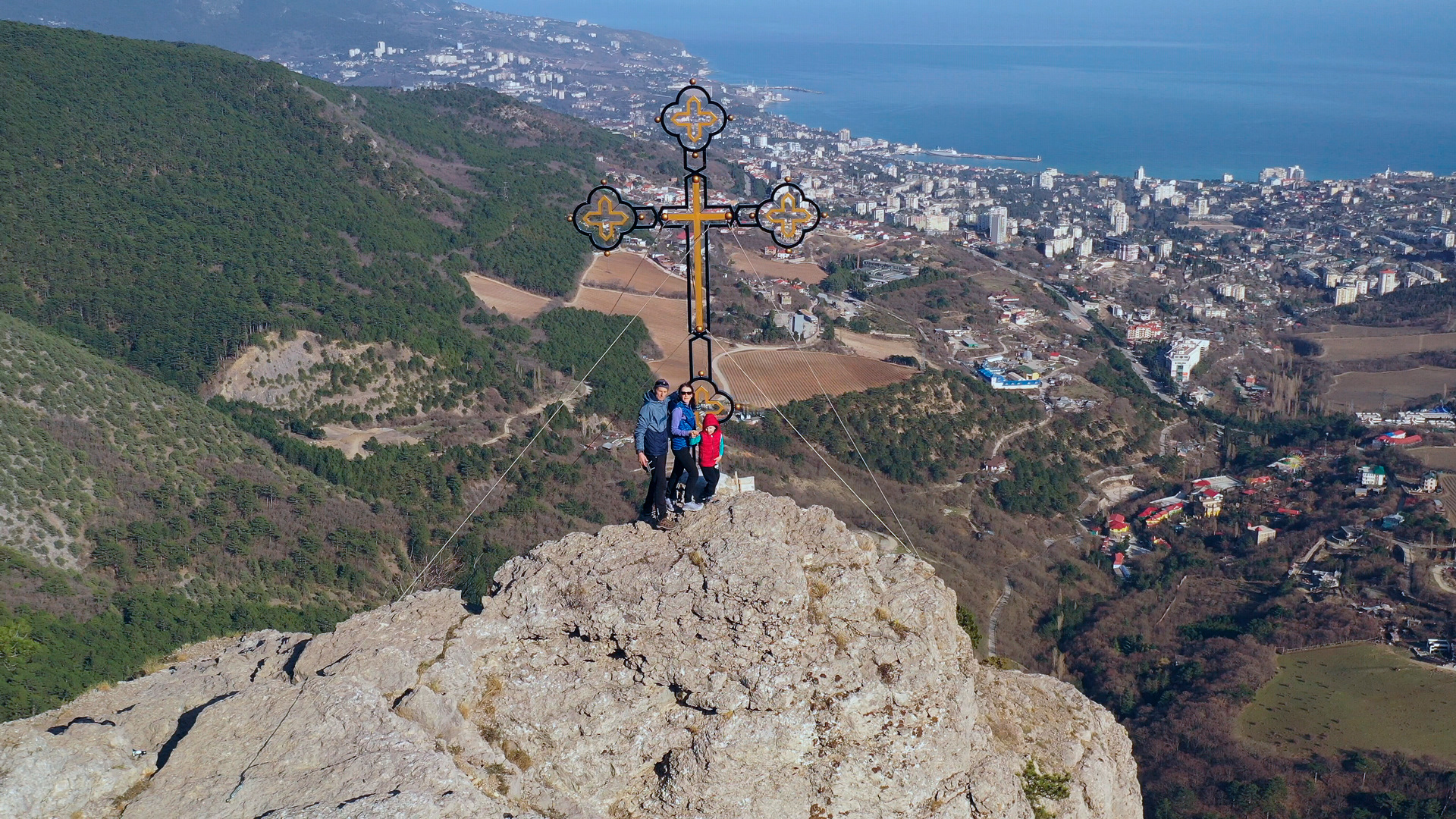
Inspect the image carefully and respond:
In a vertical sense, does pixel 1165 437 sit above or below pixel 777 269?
below

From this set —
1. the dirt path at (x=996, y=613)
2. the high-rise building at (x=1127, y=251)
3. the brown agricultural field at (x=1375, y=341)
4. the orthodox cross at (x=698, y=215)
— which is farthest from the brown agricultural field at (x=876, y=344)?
the orthodox cross at (x=698, y=215)

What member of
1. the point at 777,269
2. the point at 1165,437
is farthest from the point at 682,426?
the point at 777,269

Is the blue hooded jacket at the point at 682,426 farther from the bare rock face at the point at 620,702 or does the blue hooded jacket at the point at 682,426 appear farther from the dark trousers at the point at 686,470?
the bare rock face at the point at 620,702

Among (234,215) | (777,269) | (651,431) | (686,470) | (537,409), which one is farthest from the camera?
(777,269)

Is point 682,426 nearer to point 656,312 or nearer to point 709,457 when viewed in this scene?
point 709,457

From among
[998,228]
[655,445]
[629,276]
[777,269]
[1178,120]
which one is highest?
[1178,120]

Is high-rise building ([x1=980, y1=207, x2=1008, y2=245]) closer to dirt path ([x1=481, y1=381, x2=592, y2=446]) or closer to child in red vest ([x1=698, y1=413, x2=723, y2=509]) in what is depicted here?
dirt path ([x1=481, y1=381, x2=592, y2=446])
